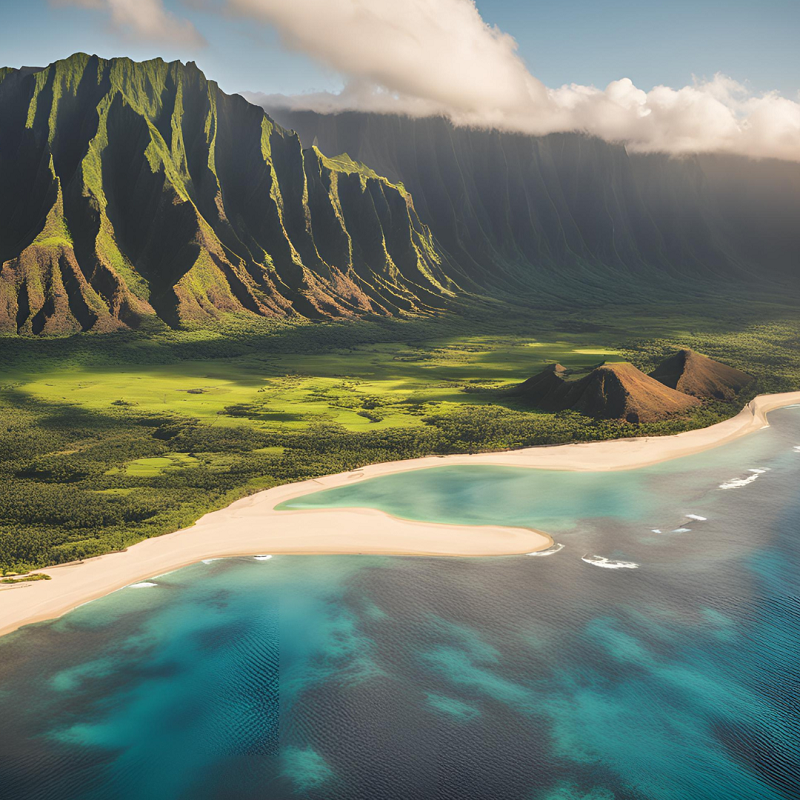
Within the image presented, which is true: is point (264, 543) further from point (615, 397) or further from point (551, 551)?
point (615, 397)

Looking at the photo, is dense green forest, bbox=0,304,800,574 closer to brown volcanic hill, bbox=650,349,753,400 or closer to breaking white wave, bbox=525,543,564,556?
brown volcanic hill, bbox=650,349,753,400

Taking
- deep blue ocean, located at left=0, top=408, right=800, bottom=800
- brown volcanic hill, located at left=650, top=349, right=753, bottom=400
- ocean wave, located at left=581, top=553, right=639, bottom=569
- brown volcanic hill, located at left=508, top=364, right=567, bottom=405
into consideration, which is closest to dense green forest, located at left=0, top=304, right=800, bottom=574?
brown volcanic hill, located at left=650, top=349, right=753, bottom=400

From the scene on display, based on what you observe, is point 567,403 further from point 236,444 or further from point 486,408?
point 236,444

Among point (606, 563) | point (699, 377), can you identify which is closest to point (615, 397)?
point (699, 377)

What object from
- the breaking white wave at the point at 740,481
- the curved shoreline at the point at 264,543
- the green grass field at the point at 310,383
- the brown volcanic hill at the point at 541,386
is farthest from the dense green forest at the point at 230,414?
the breaking white wave at the point at 740,481

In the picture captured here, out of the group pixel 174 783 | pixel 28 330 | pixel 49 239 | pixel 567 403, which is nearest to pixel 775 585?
pixel 174 783
